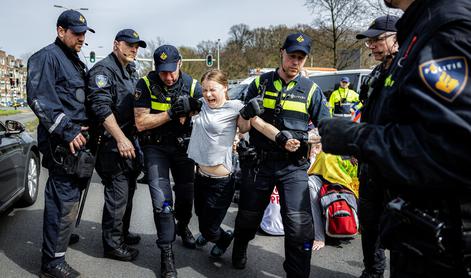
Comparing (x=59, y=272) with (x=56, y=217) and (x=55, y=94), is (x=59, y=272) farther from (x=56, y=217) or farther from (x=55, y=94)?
(x=55, y=94)

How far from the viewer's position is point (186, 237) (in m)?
3.78

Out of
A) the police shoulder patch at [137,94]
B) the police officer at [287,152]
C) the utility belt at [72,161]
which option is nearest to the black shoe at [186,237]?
the police officer at [287,152]

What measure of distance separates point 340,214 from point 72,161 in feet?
8.47

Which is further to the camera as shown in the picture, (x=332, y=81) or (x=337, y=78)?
(x=332, y=81)

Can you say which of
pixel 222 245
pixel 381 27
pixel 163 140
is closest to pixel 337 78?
pixel 381 27

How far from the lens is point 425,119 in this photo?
120 centimetres

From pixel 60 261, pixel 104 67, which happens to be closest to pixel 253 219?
pixel 60 261

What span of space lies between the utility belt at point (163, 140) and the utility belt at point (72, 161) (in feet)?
1.65

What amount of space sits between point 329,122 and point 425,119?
1.31 ft

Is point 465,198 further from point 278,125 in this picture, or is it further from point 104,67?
point 104,67

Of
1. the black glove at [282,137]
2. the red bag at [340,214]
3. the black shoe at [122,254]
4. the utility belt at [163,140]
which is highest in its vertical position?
the black glove at [282,137]

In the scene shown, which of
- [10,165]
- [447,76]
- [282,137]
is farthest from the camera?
[10,165]

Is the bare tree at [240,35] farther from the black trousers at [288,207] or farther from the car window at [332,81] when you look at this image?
the black trousers at [288,207]

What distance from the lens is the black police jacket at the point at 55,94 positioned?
9.53 ft
